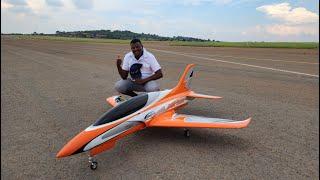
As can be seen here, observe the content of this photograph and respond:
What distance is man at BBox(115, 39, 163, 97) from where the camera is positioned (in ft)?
33.7

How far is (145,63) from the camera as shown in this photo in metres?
10.3

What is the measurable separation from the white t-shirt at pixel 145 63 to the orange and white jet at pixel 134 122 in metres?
1.20

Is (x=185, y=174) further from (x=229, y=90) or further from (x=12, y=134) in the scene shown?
(x=229, y=90)

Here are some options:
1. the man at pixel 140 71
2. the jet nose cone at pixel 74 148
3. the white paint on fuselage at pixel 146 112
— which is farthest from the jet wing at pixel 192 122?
the man at pixel 140 71

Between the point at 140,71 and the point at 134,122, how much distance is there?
3.37m

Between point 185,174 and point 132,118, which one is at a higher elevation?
point 132,118

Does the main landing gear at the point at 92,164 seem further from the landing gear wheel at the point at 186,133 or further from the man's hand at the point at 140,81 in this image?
the man's hand at the point at 140,81

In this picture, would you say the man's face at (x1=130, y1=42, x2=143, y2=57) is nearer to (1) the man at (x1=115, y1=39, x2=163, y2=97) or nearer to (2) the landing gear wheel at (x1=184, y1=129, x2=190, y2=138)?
(1) the man at (x1=115, y1=39, x2=163, y2=97)

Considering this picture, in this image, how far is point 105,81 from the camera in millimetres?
17250

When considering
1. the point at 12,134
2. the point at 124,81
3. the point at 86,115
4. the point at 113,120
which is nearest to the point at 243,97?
the point at 124,81

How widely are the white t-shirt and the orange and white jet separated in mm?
1198

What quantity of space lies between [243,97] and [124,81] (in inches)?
185

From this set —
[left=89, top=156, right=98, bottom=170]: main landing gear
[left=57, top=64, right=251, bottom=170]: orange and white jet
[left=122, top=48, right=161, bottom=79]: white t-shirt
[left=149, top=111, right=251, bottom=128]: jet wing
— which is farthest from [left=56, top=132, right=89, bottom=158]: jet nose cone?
[left=122, top=48, right=161, bottom=79]: white t-shirt

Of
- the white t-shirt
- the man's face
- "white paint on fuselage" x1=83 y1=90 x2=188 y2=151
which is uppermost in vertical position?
the man's face
